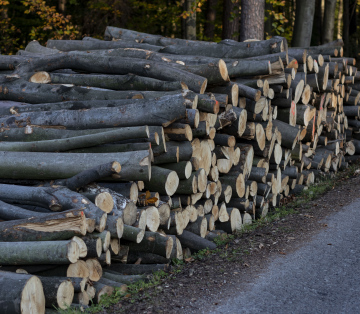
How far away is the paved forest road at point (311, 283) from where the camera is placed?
13.5ft

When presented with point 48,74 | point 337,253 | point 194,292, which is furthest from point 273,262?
point 48,74

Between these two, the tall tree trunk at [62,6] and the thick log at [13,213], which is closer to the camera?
the thick log at [13,213]

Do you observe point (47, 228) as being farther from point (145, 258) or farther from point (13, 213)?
point (145, 258)

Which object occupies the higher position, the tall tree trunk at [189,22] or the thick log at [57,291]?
the tall tree trunk at [189,22]

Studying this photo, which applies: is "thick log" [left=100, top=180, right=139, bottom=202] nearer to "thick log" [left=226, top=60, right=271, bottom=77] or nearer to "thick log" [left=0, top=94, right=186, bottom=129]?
"thick log" [left=0, top=94, right=186, bottom=129]

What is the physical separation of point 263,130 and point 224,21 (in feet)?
33.2

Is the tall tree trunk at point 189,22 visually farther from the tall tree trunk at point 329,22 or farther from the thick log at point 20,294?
the thick log at point 20,294

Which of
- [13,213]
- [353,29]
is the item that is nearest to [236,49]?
[13,213]

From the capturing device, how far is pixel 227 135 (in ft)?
21.4

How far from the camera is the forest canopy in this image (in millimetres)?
14078

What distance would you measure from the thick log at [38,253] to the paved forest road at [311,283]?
130cm

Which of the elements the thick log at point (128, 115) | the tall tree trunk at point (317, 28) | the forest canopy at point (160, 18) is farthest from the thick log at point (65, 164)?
the tall tree trunk at point (317, 28)

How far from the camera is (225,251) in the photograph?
5680 mm

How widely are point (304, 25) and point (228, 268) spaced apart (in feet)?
34.3
